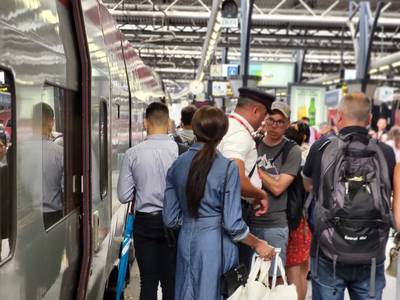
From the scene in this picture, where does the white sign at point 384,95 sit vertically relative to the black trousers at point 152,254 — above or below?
above

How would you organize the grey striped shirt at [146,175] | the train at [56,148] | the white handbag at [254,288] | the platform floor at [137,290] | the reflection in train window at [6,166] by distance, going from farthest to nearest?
the platform floor at [137,290] < the grey striped shirt at [146,175] < the white handbag at [254,288] < the train at [56,148] < the reflection in train window at [6,166]

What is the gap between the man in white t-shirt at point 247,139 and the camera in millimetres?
3885

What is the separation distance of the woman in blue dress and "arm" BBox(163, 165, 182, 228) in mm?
43

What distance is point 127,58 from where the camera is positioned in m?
7.16

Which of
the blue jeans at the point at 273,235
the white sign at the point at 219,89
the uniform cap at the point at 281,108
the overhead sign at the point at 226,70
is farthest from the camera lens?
the white sign at the point at 219,89

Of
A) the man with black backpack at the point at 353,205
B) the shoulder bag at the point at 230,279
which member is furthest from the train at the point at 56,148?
the man with black backpack at the point at 353,205

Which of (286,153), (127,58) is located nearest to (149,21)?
(127,58)

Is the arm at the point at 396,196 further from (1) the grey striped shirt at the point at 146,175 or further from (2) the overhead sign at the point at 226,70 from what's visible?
(2) the overhead sign at the point at 226,70

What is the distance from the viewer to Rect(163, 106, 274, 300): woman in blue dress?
3459 mm

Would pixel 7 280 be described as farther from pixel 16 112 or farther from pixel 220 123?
pixel 220 123

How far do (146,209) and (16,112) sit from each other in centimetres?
207

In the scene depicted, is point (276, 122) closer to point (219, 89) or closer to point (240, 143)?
point (240, 143)

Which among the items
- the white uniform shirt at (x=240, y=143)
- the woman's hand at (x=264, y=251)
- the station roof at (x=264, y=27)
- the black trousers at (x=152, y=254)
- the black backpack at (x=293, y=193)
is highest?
the station roof at (x=264, y=27)

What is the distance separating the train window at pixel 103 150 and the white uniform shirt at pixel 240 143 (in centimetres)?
105
